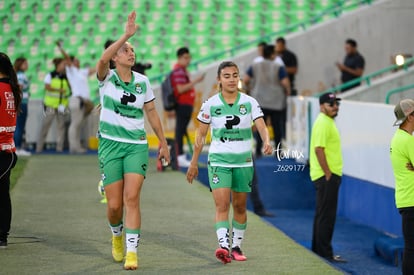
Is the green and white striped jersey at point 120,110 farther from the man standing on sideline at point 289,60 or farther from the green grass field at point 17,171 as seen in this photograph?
the man standing on sideline at point 289,60

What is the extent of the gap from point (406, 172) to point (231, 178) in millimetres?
1482

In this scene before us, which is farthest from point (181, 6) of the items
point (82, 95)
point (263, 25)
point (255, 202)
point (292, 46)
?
point (255, 202)

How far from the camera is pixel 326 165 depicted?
11.8 meters

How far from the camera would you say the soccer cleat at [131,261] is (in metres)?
8.47

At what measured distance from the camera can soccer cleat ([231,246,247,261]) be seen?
30.0 ft

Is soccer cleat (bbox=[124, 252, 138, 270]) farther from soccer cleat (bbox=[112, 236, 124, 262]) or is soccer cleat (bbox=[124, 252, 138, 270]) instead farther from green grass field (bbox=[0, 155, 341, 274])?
soccer cleat (bbox=[112, 236, 124, 262])

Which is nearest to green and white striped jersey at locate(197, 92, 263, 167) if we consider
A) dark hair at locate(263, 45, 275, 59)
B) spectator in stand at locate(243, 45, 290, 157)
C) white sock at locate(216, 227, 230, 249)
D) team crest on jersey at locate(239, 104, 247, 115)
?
team crest on jersey at locate(239, 104, 247, 115)

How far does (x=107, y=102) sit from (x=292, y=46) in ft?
50.7

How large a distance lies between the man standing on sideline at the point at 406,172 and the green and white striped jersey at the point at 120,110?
2.18 meters

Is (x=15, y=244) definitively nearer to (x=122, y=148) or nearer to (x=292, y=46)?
(x=122, y=148)

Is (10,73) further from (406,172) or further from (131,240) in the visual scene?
(406,172)

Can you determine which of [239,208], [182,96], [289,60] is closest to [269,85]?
[182,96]

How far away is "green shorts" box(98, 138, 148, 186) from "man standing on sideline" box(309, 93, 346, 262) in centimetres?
370

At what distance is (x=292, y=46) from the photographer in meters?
23.7
